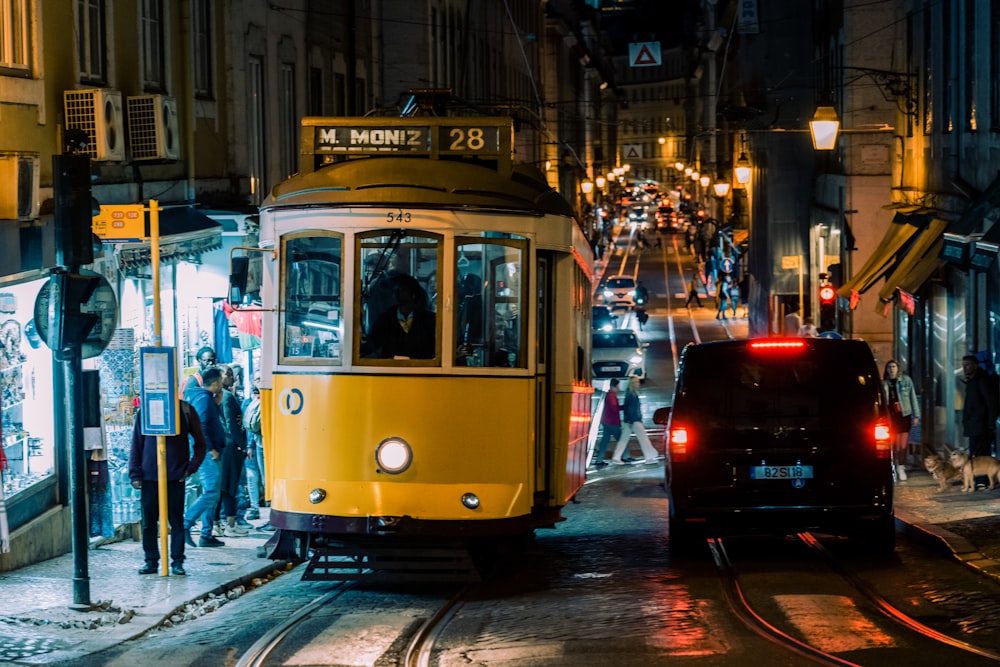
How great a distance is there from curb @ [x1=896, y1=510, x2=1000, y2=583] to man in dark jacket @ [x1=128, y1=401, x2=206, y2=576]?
6234 mm

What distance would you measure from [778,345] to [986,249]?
21.7ft

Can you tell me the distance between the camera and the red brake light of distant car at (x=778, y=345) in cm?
1371

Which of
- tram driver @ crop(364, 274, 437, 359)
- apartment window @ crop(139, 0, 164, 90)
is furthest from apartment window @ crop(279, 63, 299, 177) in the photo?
tram driver @ crop(364, 274, 437, 359)

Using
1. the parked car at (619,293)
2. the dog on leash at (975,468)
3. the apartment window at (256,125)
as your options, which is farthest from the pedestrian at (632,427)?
the parked car at (619,293)

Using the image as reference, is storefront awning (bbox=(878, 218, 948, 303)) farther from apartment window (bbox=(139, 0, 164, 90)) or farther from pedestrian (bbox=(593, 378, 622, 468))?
apartment window (bbox=(139, 0, 164, 90))

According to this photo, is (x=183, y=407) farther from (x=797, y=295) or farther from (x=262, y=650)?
(x=797, y=295)

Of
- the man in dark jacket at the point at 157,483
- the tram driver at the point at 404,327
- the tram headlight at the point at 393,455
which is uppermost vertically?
the tram driver at the point at 404,327

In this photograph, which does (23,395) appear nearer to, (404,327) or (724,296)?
(404,327)

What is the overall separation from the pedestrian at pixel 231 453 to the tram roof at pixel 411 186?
4.34 meters

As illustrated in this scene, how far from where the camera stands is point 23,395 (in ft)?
47.4

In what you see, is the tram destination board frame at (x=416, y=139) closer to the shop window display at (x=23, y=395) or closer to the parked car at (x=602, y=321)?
the shop window display at (x=23, y=395)

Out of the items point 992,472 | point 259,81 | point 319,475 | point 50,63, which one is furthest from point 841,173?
point 319,475

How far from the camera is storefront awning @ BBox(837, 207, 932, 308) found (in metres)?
27.6

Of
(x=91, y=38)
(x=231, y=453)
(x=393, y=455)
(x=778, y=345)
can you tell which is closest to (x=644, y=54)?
(x=91, y=38)
